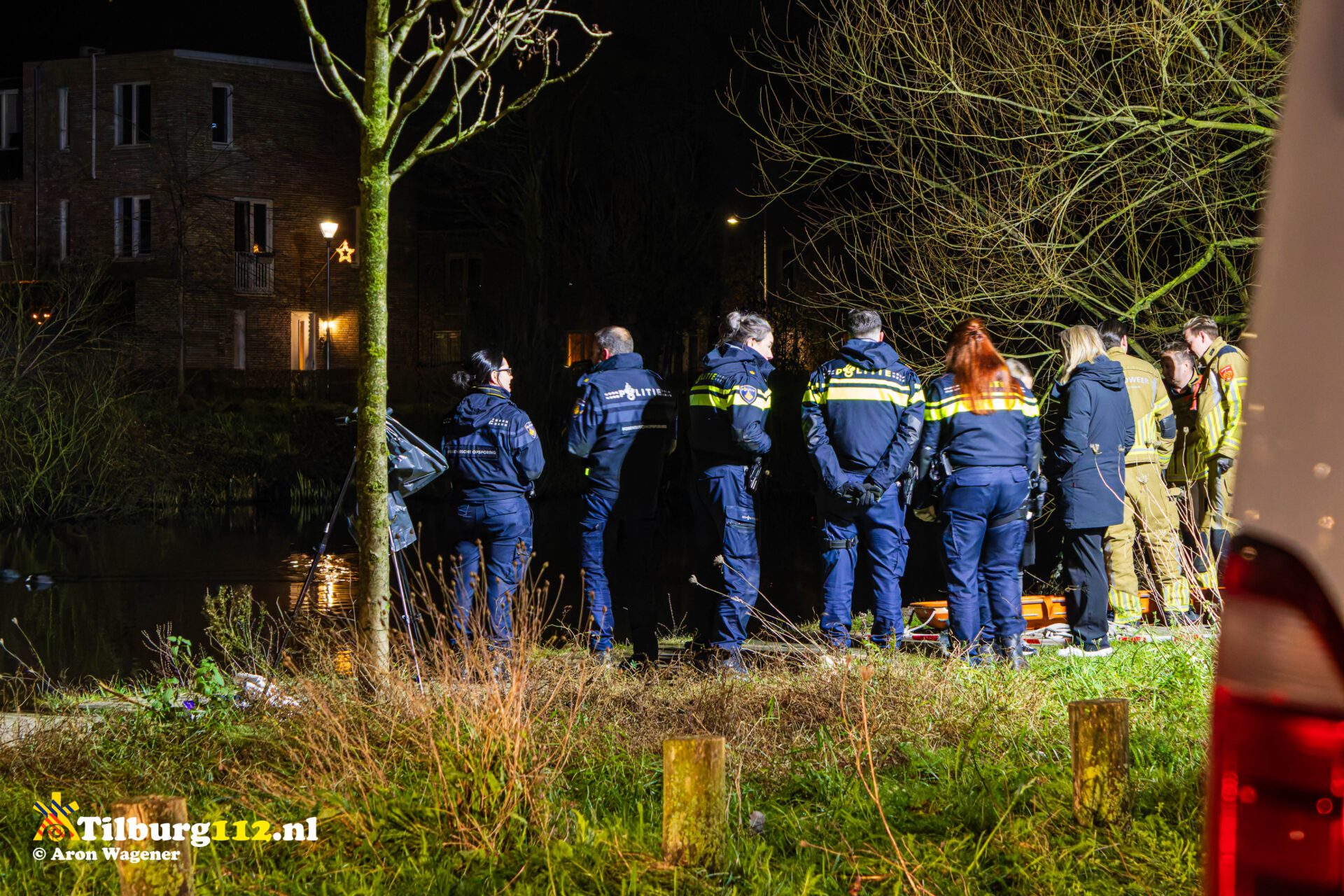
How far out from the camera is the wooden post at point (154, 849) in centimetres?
333

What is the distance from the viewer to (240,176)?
4066cm

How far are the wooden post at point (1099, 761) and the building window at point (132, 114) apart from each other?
40923 millimetres

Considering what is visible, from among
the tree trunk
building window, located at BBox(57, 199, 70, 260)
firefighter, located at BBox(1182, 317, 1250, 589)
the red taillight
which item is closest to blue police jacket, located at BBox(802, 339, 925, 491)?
firefighter, located at BBox(1182, 317, 1250, 589)

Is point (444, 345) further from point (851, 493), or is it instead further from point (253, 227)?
point (851, 493)

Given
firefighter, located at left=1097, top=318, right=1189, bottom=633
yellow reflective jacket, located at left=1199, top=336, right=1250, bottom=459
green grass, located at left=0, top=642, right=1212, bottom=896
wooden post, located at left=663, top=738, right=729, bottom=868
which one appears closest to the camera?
wooden post, located at left=663, top=738, right=729, bottom=868

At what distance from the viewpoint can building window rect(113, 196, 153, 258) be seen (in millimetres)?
40125

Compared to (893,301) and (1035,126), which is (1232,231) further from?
(893,301)

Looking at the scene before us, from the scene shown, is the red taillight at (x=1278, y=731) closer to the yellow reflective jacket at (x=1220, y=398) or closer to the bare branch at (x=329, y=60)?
the bare branch at (x=329, y=60)

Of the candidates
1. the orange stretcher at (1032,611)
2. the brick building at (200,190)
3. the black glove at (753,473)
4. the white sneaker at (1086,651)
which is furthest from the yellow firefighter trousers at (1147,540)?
the brick building at (200,190)

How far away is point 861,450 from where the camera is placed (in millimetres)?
8055

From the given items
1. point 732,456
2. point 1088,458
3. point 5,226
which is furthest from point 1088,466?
point 5,226

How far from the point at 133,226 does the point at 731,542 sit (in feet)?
122

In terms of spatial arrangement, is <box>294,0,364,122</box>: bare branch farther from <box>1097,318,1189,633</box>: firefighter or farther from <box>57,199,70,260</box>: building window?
<box>57,199,70,260</box>: building window

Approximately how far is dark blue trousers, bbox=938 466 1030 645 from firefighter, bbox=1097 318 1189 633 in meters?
1.53
